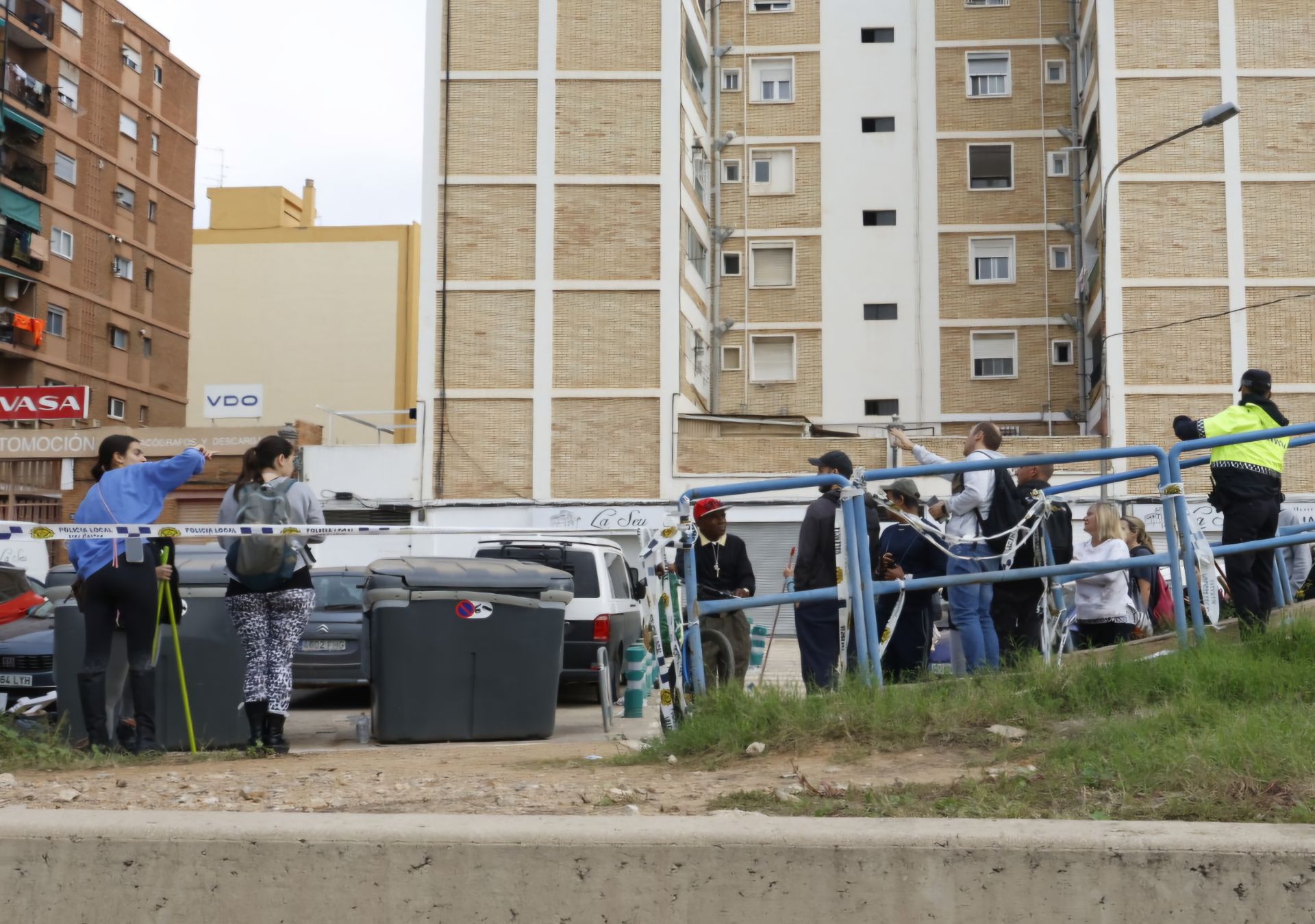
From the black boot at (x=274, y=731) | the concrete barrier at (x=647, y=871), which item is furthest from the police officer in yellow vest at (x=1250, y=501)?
the black boot at (x=274, y=731)

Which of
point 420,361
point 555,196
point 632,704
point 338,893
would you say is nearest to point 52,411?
point 420,361

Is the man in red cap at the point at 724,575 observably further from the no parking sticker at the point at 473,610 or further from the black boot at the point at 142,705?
the black boot at the point at 142,705

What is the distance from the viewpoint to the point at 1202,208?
1403 inches

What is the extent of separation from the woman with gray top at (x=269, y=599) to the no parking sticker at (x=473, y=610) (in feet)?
4.25

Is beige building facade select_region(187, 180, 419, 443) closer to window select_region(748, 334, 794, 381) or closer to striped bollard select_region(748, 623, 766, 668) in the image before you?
window select_region(748, 334, 794, 381)

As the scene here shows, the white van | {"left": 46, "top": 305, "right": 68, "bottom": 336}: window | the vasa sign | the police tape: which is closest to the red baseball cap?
the police tape

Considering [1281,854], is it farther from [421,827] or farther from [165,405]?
[165,405]

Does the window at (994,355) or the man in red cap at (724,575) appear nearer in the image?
the man in red cap at (724,575)

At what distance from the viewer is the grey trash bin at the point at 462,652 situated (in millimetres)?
9188

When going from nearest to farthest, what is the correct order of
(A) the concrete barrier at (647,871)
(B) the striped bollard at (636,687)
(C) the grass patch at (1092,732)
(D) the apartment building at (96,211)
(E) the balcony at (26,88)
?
(A) the concrete barrier at (647,871)
(C) the grass patch at (1092,732)
(B) the striped bollard at (636,687)
(E) the balcony at (26,88)
(D) the apartment building at (96,211)

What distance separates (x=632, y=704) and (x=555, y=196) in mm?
25976

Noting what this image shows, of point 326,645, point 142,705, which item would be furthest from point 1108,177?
point 142,705

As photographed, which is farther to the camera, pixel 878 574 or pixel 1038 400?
pixel 1038 400

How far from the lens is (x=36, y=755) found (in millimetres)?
7145
